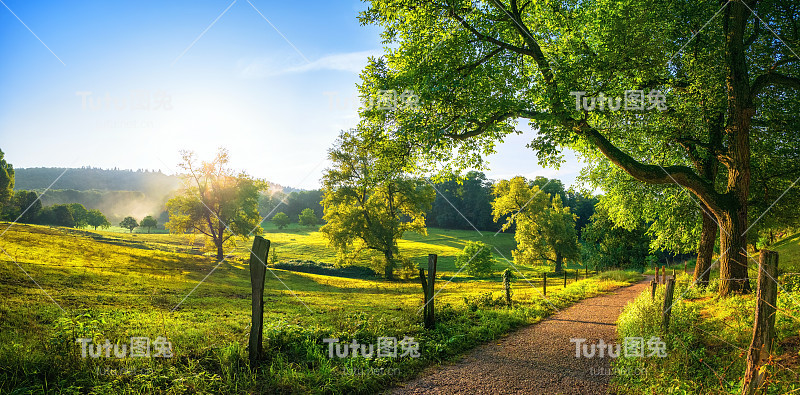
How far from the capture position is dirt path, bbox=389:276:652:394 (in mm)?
5957

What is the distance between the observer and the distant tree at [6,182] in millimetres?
10116

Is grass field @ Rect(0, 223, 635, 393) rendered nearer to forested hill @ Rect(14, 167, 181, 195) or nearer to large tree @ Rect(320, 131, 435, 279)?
forested hill @ Rect(14, 167, 181, 195)

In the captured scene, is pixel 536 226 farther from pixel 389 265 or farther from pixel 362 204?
pixel 362 204

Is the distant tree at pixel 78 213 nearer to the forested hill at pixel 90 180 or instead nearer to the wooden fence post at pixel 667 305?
the forested hill at pixel 90 180

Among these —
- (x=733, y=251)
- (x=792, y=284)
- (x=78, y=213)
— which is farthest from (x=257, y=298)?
(x=78, y=213)

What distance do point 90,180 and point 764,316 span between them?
45.4m

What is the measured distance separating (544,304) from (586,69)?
9195 millimetres

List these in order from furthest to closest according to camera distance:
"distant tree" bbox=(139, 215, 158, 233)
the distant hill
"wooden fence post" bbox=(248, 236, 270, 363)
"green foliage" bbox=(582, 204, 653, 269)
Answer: "distant tree" bbox=(139, 215, 158, 233) → "green foliage" bbox=(582, 204, 653, 269) → the distant hill → "wooden fence post" bbox=(248, 236, 270, 363)

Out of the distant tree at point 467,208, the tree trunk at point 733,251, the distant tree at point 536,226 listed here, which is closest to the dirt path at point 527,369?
the tree trunk at point 733,251

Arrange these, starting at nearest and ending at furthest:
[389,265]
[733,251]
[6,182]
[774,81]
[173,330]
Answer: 1. [173,330]
2. [6,182]
3. [733,251]
4. [774,81]
5. [389,265]

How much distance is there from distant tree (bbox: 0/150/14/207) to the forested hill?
4.61 ft

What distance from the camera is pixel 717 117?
13961mm

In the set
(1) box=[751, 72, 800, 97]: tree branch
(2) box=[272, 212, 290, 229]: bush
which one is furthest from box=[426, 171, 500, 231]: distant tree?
(1) box=[751, 72, 800, 97]: tree branch

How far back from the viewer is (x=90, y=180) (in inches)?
1292
